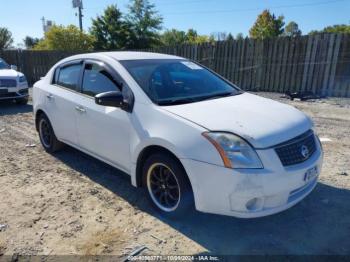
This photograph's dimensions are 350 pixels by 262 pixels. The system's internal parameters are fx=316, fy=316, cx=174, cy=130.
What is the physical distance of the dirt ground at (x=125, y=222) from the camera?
2975mm

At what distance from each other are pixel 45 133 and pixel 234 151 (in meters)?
3.98

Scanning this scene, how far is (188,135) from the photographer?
2918mm

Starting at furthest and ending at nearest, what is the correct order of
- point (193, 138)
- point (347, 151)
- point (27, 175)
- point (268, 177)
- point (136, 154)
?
1. point (347, 151)
2. point (27, 175)
3. point (136, 154)
4. point (193, 138)
5. point (268, 177)

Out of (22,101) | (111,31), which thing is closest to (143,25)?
(111,31)

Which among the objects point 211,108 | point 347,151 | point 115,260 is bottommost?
point 115,260

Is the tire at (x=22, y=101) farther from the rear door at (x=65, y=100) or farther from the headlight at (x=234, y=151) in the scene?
the headlight at (x=234, y=151)

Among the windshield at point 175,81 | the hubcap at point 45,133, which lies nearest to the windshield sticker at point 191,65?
the windshield at point 175,81

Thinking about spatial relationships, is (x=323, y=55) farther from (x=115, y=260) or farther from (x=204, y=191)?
(x=115, y=260)

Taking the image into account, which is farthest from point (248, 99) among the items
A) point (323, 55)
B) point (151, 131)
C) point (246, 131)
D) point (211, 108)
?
point (323, 55)

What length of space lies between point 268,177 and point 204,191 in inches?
22.5

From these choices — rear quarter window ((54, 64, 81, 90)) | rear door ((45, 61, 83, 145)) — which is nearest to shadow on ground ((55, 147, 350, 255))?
rear door ((45, 61, 83, 145))

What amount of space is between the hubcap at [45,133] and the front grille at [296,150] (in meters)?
4.00

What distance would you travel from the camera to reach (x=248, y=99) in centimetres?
379

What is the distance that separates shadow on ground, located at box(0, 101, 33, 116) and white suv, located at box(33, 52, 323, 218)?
561cm
